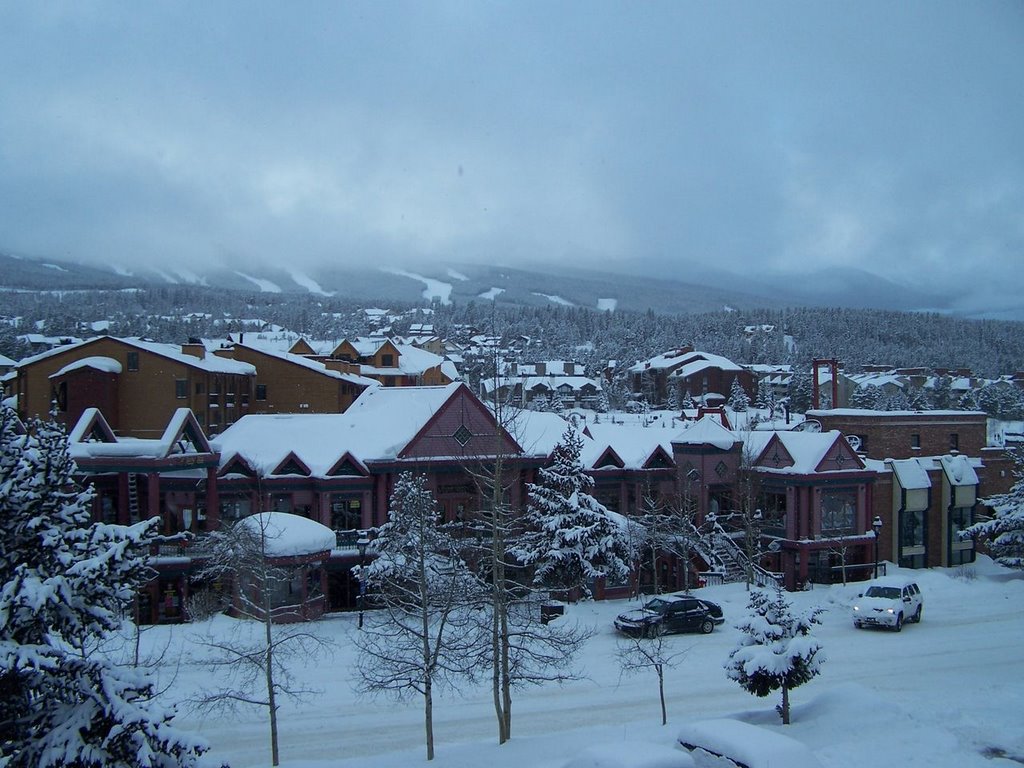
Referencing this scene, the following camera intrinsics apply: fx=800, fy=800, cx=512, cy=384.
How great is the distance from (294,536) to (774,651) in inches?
741

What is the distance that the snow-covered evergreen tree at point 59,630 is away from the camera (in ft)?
29.6

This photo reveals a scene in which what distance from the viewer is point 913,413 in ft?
146

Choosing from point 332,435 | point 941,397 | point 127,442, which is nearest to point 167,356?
point 332,435

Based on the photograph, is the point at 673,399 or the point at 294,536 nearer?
the point at 294,536

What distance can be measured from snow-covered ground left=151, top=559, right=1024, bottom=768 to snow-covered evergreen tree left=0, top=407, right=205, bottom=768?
7125mm

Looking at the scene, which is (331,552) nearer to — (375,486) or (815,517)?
(375,486)

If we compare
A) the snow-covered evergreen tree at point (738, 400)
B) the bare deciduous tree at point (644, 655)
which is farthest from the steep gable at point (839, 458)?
the snow-covered evergreen tree at point (738, 400)

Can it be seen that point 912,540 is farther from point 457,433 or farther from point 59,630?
point 59,630

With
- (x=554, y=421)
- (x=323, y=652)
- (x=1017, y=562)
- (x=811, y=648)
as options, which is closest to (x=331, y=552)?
(x=323, y=652)

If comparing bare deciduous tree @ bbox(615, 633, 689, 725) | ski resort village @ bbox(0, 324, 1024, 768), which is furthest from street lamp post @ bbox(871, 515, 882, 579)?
bare deciduous tree @ bbox(615, 633, 689, 725)

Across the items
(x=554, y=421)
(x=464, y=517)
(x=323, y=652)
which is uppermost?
(x=554, y=421)

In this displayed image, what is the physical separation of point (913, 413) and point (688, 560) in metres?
18.0

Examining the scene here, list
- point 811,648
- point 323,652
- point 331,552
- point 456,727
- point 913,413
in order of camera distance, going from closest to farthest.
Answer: point 811,648, point 456,727, point 323,652, point 331,552, point 913,413

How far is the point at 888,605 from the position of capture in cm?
2875
